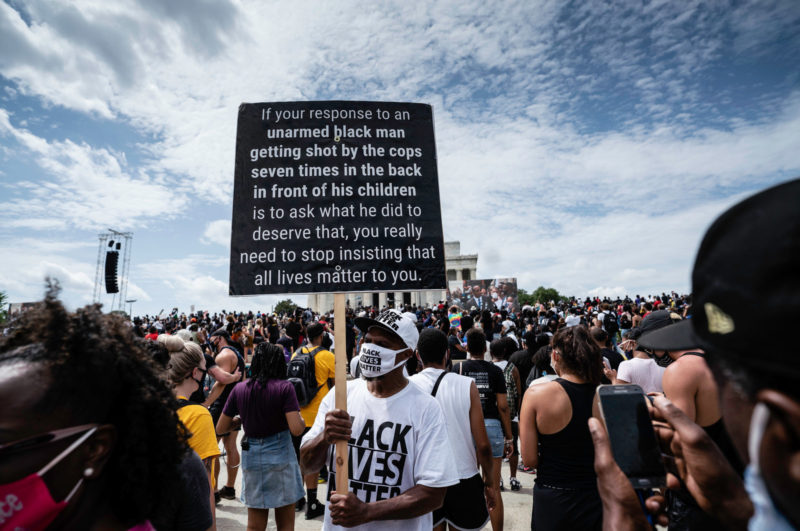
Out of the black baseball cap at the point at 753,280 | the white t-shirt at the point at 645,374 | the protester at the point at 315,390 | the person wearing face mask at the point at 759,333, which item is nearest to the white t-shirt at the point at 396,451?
the person wearing face mask at the point at 759,333

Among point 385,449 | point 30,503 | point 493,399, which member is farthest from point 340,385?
point 493,399

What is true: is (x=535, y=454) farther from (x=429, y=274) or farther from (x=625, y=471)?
(x=625, y=471)

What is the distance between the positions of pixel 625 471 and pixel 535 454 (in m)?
1.86

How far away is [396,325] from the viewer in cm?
278

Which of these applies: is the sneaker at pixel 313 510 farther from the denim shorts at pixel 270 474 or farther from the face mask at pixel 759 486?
the face mask at pixel 759 486

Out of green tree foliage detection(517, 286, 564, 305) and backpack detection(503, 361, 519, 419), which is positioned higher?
green tree foliage detection(517, 286, 564, 305)

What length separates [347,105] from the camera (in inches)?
121

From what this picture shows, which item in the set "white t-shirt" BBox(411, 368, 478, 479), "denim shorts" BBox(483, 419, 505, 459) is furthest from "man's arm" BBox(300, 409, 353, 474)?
"denim shorts" BBox(483, 419, 505, 459)

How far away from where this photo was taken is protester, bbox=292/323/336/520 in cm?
522

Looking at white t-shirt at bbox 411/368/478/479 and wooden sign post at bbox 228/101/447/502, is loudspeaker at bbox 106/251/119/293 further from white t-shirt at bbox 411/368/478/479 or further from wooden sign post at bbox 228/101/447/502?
white t-shirt at bbox 411/368/478/479

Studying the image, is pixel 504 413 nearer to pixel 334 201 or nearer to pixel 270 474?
pixel 270 474

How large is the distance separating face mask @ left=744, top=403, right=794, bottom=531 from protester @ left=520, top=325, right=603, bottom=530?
212 cm

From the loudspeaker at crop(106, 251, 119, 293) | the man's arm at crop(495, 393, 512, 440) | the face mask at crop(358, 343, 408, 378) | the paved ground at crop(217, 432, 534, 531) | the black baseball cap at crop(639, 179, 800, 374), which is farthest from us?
the loudspeaker at crop(106, 251, 119, 293)

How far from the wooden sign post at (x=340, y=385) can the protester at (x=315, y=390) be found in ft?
10.4
